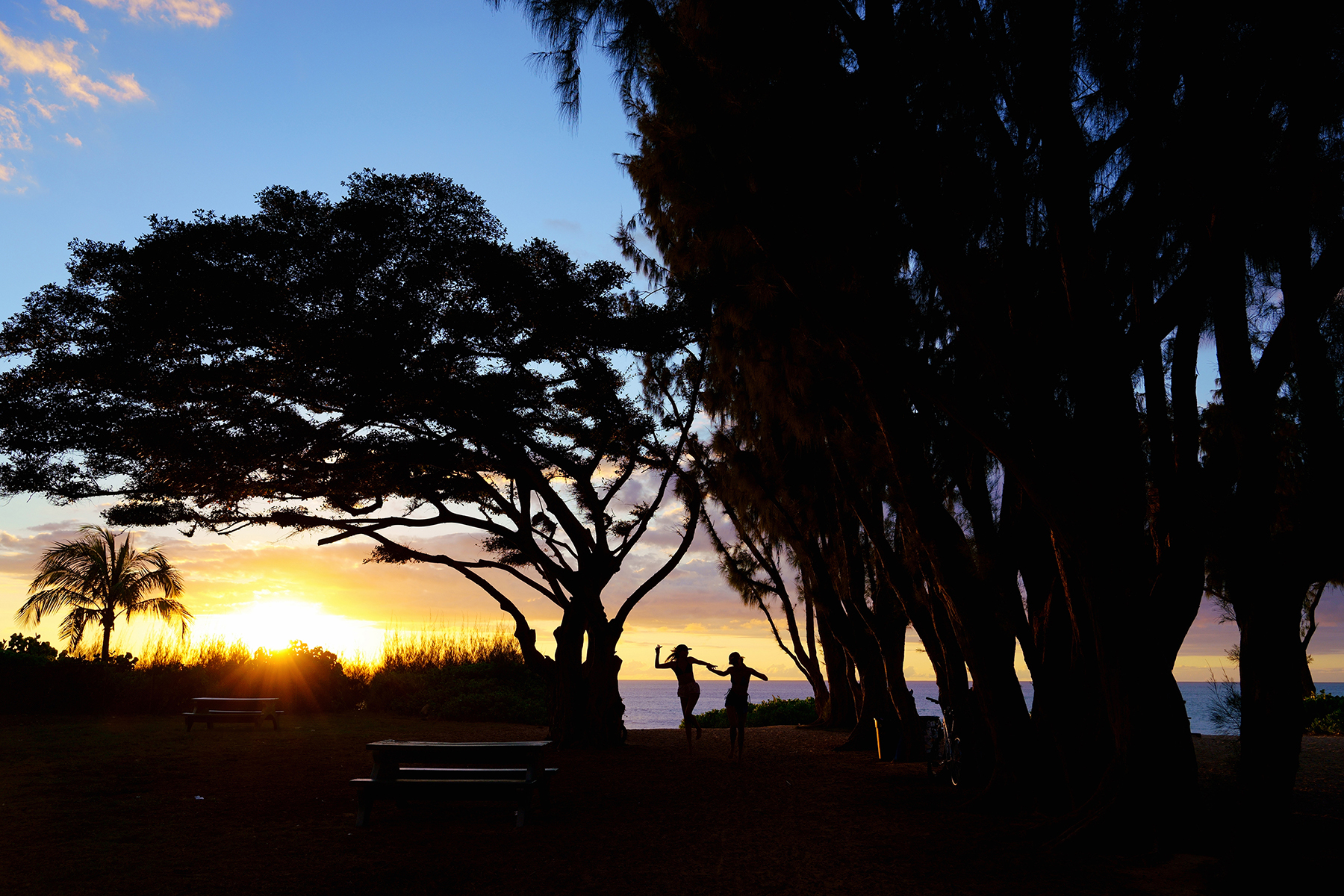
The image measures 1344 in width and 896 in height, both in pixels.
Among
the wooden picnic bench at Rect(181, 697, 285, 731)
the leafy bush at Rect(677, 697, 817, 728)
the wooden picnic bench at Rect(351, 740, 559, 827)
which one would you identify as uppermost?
the wooden picnic bench at Rect(351, 740, 559, 827)

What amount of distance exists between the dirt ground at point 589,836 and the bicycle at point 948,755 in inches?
8.9

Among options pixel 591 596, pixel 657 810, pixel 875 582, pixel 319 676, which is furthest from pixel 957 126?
pixel 319 676

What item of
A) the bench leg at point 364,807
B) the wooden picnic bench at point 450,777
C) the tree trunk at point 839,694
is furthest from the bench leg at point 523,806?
the tree trunk at point 839,694

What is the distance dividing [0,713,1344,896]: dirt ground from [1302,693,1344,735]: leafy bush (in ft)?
27.5

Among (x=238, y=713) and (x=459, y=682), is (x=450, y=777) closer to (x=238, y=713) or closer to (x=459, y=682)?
(x=238, y=713)

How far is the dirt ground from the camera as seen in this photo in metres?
5.26

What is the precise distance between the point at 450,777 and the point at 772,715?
18873mm

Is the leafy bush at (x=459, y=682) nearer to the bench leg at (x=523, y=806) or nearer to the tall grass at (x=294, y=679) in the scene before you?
the tall grass at (x=294, y=679)

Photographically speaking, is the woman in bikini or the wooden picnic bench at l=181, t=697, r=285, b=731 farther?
the wooden picnic bench at l=181, t=697, r=285, b=731

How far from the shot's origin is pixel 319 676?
2186 cm

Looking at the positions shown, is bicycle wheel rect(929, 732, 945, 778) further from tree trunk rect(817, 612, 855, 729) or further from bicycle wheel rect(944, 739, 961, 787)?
tree trunk rect(817, 612, 855, 729)

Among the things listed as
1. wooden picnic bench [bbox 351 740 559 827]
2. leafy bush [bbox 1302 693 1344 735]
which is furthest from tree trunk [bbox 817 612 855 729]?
wooden picnic bench [bbox 351 740 559 827]

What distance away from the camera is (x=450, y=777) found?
7289 millimetres

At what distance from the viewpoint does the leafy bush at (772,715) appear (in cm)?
2377
